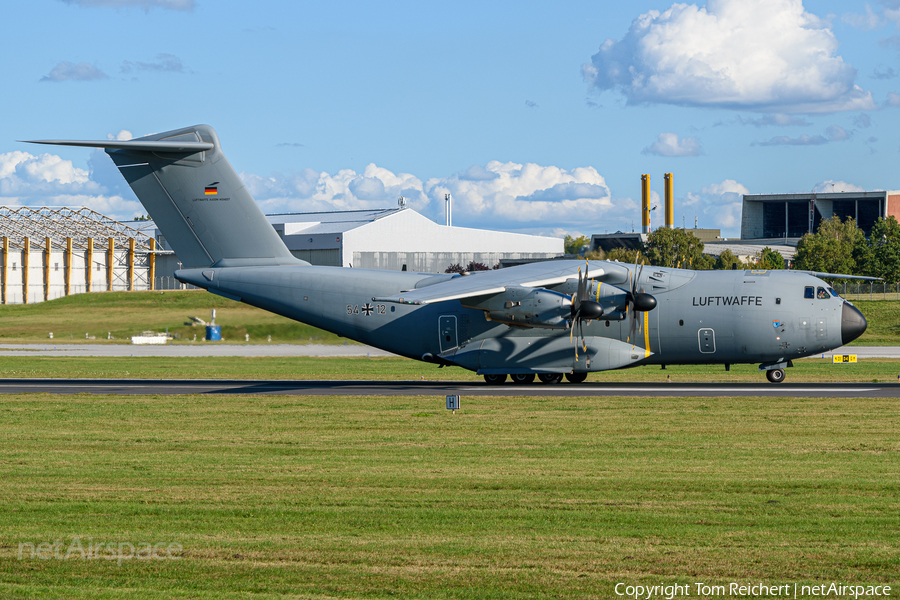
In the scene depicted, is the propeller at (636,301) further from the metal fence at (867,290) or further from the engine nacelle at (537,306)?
the metal fence at (867,290)

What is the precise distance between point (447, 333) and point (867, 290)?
241 feet

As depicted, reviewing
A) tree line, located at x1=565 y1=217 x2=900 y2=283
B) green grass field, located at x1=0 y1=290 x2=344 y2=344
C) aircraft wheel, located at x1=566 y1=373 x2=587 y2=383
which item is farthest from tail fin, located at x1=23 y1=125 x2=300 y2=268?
tree line, located at x1=565 y1=217 x2=900 y2=283

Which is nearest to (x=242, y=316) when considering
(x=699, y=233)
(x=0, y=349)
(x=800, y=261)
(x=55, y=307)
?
(x=0, y=349)

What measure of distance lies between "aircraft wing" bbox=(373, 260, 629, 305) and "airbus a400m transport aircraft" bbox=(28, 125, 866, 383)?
64 mm

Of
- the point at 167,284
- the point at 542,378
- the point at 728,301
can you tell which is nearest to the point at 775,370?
the point at 728,301

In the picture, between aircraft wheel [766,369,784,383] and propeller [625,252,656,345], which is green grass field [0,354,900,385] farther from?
propeller [625,252,656,345]

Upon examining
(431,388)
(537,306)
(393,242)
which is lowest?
(431,388)

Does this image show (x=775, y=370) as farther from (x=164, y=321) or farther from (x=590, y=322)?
(x=164, y=321)

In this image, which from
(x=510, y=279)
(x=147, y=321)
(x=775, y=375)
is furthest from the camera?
(x=147, y=321)

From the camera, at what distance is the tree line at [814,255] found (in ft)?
333

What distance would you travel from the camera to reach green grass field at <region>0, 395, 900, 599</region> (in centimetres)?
917

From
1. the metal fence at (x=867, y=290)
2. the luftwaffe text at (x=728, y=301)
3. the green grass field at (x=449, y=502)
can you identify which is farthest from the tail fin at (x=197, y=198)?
the metal fence at (x=867, y=290)

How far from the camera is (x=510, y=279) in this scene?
1206 inches

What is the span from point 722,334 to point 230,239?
18460mm
